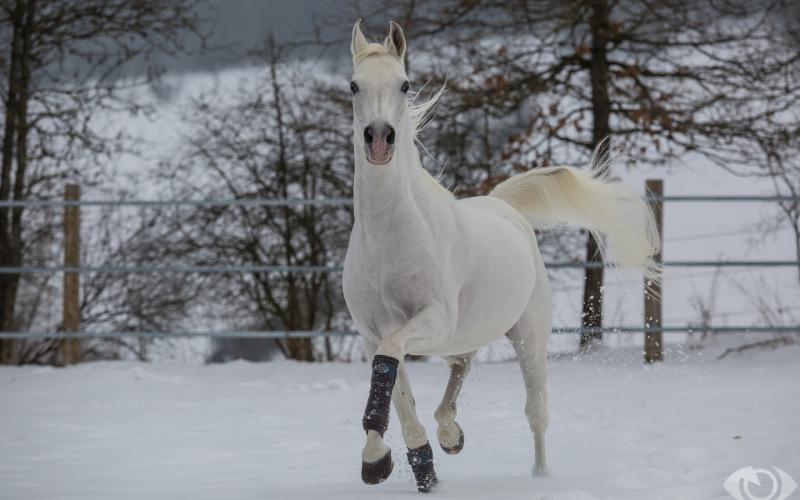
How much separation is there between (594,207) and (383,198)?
171 centimetres

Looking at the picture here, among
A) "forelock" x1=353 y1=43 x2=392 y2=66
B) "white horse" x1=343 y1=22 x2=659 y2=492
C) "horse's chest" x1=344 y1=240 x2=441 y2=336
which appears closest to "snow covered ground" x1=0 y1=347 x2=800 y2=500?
"white horse" x1=343 y1=22 x2=659 y2=492

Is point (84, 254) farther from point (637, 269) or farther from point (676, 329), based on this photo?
point (637, 269)

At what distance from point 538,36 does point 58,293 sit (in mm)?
4932

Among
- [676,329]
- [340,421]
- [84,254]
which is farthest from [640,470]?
[84,254]

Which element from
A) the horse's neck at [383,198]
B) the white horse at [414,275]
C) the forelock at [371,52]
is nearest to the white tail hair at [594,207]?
the white horse at [414,275]

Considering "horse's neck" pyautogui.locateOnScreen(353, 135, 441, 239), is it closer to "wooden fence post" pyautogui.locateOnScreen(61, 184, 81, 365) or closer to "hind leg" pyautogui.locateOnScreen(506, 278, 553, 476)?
"hind leg" pyautogui.locateOnScreen(506, 278, 553, 476)

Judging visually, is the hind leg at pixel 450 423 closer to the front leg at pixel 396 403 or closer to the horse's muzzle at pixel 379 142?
the front leg at pixel 396 403


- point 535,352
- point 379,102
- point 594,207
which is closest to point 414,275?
point 379,102

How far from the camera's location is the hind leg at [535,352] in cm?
362

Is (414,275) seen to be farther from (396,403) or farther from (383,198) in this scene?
(396,403)

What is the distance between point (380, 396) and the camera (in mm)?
2627

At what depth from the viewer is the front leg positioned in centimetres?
263

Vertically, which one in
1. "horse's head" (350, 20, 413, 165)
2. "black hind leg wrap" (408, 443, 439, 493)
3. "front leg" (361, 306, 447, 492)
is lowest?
"black hind leg wrap" (408, 443, 439, 493)

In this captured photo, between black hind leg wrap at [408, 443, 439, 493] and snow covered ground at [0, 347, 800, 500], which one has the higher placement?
black hind leg wrap at [408, 443, 439, 493]
